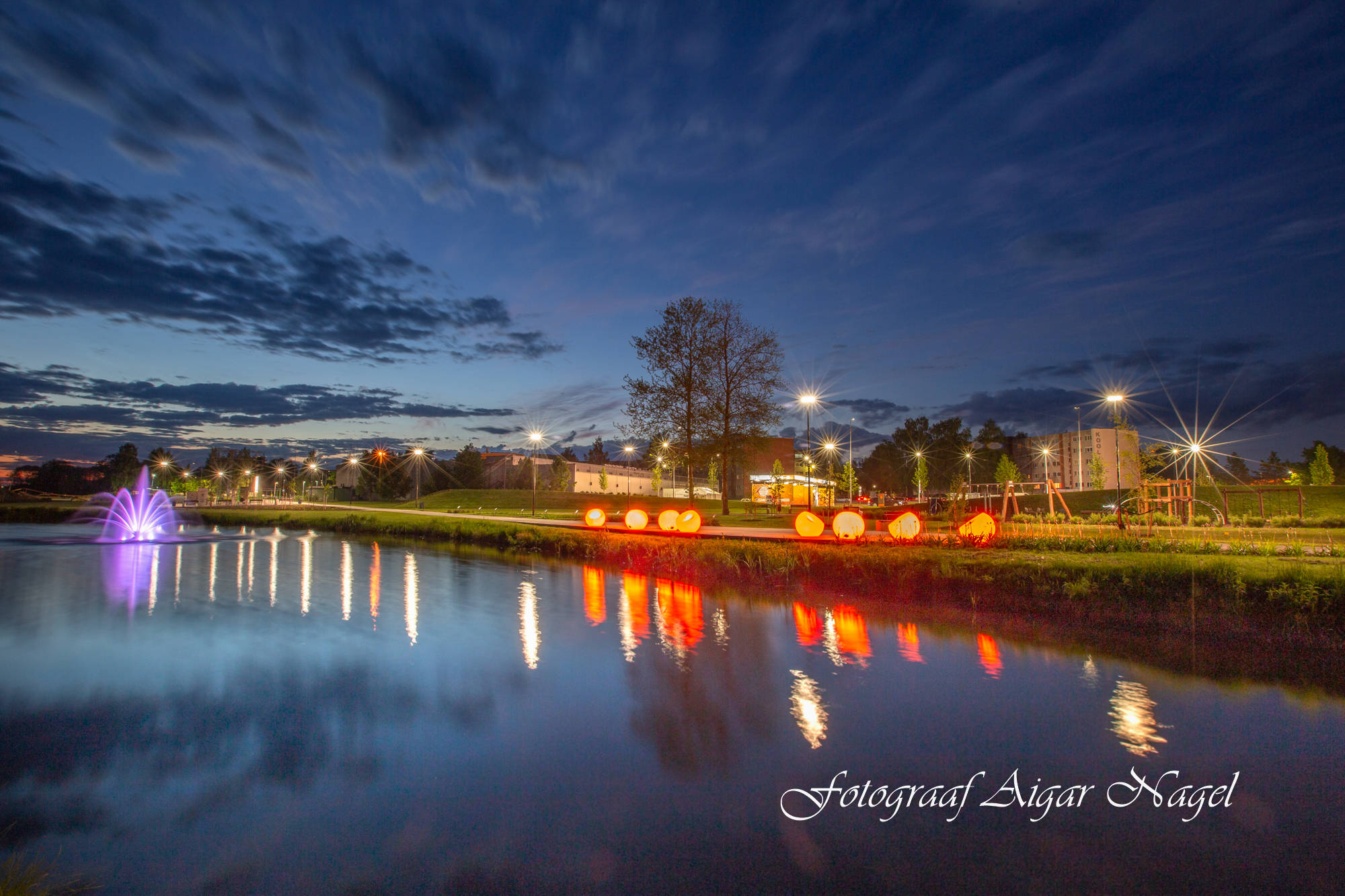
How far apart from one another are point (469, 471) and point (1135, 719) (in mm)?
92131

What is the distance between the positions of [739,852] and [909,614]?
10.4 meters

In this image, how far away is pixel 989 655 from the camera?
11375 mm

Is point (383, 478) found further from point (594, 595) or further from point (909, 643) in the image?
point (909, 643)

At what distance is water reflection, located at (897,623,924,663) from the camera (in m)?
11.3

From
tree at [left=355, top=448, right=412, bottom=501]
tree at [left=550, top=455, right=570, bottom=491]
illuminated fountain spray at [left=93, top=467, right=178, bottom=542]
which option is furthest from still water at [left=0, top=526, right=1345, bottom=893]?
tree at [left=355, top=448, right=412, bottom=501]

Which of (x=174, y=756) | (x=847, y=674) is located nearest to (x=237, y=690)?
(x=174, y=756)

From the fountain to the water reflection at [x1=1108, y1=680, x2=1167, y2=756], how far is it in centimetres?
4752

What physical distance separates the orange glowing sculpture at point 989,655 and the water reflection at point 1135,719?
5.32ft

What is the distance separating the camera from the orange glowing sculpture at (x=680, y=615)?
13078 millimetres

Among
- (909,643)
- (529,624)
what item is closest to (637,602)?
(529,624)

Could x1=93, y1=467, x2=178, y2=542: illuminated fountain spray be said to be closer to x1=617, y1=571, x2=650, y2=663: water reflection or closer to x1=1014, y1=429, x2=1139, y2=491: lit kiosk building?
x1=617, y1=571, x2=650, y2=663: water reflection

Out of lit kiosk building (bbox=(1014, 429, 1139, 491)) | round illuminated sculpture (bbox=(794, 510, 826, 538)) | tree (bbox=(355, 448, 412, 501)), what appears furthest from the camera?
lit kiosk building (bbox=(1014, 429, 1139, 491))

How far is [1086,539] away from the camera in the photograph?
720 inches

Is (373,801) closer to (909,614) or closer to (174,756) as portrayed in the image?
(174,756)
